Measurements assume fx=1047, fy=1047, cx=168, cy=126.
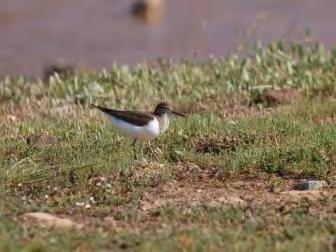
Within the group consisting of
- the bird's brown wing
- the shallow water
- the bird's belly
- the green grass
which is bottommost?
the green grass

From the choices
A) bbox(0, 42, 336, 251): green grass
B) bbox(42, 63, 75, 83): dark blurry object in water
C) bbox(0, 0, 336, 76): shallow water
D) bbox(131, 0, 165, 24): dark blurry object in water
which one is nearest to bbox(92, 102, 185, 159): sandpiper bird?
bbox(0, 42, 336, 251): green grass

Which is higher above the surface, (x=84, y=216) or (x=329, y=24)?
(x=329, y=24)

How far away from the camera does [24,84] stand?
1220cm

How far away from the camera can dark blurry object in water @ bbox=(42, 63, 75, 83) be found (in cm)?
1318

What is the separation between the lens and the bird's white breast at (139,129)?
25.2 ft

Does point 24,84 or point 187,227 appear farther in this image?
point 24,84

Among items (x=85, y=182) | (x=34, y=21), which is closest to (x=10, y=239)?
(x=85, y=182)

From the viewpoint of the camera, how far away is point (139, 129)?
25.2ft

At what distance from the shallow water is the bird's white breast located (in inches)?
315

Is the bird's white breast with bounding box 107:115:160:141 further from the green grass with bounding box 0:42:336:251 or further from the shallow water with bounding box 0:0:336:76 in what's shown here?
the shallow water with bounding box 0:0:336:76

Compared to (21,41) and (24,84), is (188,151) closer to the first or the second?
(24,84)

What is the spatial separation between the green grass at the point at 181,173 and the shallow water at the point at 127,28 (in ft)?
17.1

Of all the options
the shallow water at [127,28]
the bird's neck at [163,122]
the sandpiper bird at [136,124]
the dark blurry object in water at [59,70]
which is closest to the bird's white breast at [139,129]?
the sandpiper bird at [136,124]

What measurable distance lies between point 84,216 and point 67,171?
2.41 ft
